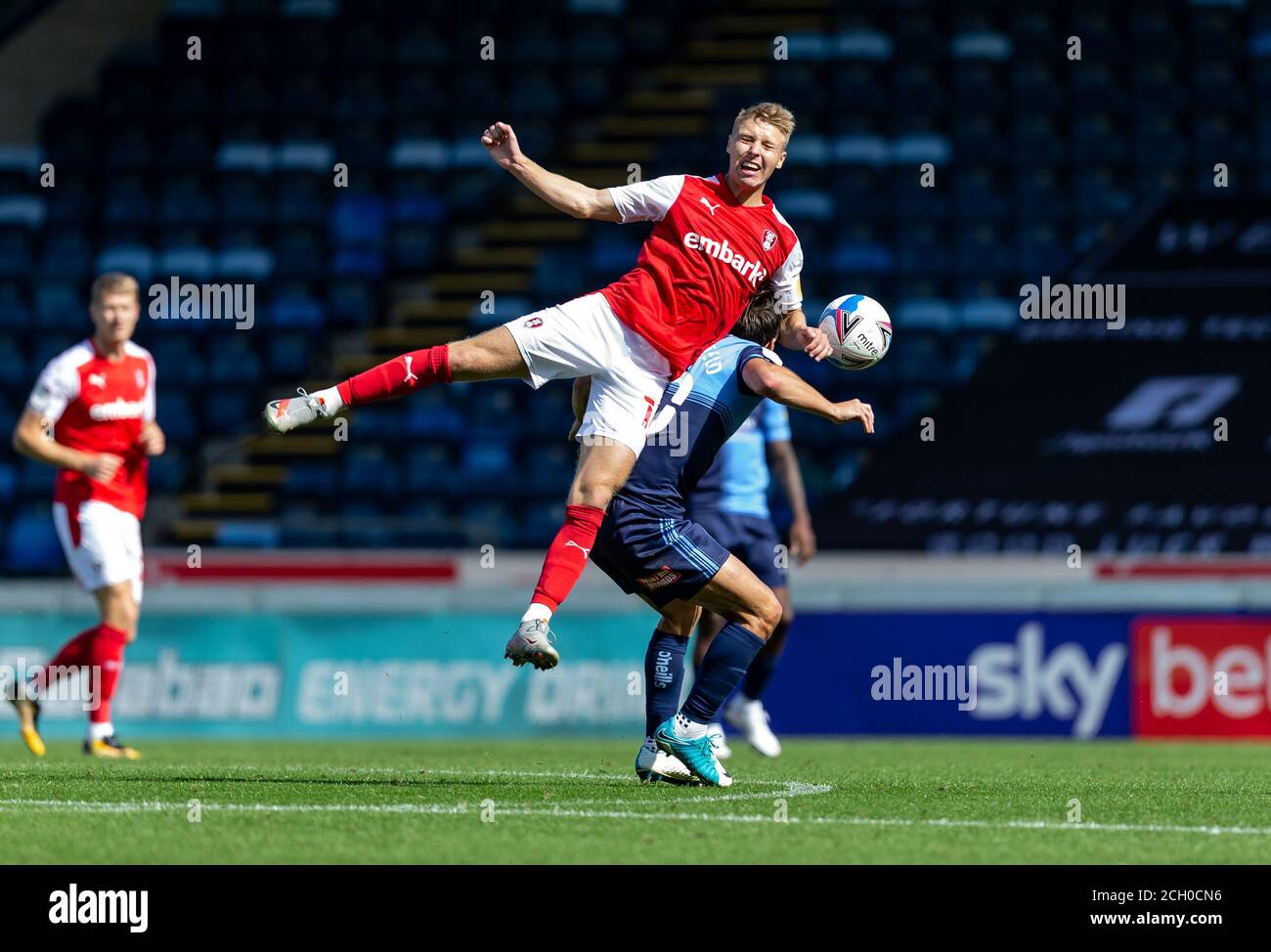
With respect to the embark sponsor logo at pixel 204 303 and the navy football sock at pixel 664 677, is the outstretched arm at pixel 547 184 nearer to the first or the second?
the navy football sock at pixel 664 677

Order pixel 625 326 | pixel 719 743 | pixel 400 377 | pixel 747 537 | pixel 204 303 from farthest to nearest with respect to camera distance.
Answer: pixel 204 303, pixel 747 537, pixel 719 743, pixel 625 326, pixel 400 377

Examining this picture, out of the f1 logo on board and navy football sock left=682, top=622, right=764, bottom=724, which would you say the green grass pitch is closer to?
navy football sock left=682, top=622, right=764, bottom=724

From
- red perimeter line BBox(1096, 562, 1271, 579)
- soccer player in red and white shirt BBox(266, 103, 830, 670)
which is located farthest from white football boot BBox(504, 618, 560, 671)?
red perimeter line BBox(1096, 562, 1271, 579)

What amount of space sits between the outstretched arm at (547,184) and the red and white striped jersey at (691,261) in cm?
9

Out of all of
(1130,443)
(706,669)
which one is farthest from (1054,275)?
(706,669)

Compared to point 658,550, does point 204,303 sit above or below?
above

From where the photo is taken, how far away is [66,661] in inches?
371

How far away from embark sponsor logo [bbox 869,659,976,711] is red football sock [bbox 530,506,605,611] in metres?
5.98

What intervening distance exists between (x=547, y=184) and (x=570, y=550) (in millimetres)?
1286

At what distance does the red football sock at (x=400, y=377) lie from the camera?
261 inches

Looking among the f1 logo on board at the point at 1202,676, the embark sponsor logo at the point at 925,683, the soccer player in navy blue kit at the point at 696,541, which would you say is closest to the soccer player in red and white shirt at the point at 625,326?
the soccer player in navy blue kit at the point at 696,541

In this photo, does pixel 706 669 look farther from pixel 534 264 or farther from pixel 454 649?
pixel 534 264

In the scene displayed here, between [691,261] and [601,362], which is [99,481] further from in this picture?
[691,261]

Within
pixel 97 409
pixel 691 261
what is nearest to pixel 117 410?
pixel 97 409
